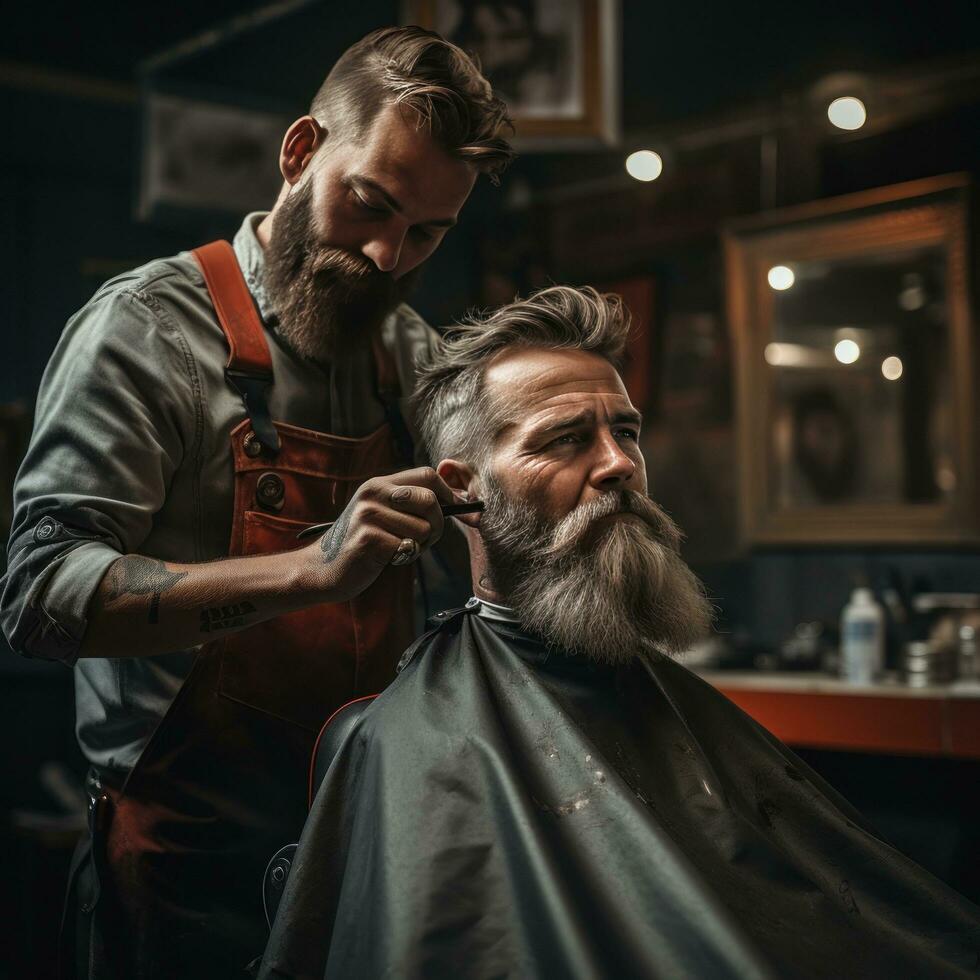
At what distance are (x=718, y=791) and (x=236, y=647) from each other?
797 millimetres

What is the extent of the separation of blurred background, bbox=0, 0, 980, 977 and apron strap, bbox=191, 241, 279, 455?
4.30 feet

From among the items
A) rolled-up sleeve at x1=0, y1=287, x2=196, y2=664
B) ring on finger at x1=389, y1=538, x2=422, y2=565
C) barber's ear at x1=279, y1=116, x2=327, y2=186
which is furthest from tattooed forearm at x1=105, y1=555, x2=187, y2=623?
barber's ear at x1=279, y1=116, x2=327, y2=186

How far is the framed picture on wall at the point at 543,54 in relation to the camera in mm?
2961

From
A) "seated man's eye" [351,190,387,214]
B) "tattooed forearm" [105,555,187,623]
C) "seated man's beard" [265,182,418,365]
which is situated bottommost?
"tattooed forearm" [105,555,187,623]

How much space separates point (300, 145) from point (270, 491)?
0.58 m

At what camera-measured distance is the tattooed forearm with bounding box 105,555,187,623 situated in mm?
1544

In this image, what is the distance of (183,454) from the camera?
1772 mm

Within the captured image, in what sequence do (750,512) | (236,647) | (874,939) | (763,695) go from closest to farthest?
(874,939) < (236,647) < (763,695) < (750,512)

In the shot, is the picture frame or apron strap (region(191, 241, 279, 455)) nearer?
apron strap (region(191, 241, 279, 455))

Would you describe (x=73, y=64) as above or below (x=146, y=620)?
above

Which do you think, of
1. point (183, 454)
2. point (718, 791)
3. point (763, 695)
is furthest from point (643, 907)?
point (763, 695)

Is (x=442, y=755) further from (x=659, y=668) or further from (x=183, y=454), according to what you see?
(x=183, y=454)

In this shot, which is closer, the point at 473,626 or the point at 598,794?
the point at 598,794

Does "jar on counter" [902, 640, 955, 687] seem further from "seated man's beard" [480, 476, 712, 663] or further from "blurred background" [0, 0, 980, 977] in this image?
"seated man's beard" [480, 476, 712, 663]
